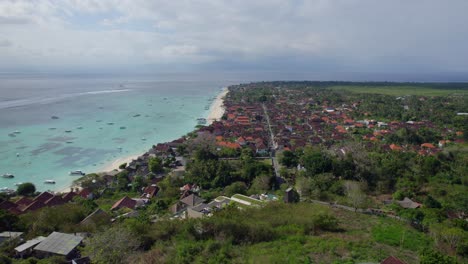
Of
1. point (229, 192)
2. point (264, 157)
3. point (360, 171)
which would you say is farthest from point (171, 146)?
point (360, 171)

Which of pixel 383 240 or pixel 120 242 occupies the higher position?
pixel 120 242

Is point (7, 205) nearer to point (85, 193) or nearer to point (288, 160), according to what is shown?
point (85, 193)

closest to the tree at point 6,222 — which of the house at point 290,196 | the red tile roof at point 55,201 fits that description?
the red tile roof at point 55,201

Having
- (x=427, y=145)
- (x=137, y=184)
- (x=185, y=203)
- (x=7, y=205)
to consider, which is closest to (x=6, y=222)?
(x=7, y=205)

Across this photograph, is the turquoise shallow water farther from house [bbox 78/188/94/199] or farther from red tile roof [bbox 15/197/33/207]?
red tile roof [bbox 15/197/33/207]

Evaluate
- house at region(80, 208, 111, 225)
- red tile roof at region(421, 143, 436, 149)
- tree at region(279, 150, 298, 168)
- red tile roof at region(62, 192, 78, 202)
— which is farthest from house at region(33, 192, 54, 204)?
red tile roof at region(421, 143, 436, 149)

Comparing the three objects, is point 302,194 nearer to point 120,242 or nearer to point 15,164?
point 120,242
